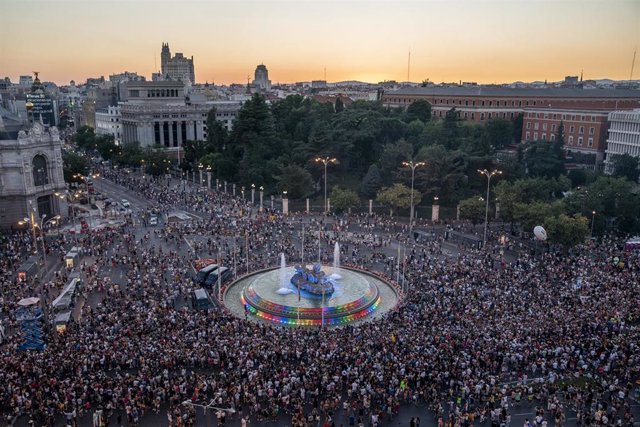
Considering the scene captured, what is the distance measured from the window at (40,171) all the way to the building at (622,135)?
215ft

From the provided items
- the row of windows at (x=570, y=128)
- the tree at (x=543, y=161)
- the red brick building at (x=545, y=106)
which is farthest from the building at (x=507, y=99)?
the tree at (x=543, y=161)

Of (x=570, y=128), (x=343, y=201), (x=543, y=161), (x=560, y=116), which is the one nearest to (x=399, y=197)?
(x=343, y=201)

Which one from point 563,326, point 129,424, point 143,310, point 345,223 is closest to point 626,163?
point 345,223

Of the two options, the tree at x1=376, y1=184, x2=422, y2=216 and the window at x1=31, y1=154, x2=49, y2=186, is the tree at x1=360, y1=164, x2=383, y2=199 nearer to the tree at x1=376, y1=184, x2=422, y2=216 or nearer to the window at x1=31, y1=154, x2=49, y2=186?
the tree at x1=376, y1=184, x2=422, y2=216

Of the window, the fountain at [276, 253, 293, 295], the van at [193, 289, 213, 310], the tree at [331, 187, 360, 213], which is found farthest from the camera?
the tree at [331, 187, 360, 213]

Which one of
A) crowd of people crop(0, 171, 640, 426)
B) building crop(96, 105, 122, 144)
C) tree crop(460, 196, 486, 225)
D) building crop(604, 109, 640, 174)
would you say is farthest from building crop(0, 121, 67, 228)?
building crop(604, 109, 640, 174)

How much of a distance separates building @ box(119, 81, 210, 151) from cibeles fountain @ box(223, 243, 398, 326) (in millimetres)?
70339

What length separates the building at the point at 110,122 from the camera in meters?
113

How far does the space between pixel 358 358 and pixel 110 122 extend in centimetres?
10735

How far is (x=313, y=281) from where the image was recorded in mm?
33812

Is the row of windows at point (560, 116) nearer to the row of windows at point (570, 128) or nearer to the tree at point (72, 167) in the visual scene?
the row of windows at point (570, 128)

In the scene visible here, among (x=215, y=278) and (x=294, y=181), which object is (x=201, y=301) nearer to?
(x=215, y=278)

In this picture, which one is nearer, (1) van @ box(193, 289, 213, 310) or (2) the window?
(1) van @ box(193, 289, 213, 310)

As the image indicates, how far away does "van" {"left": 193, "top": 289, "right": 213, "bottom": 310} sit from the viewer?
102 ft
